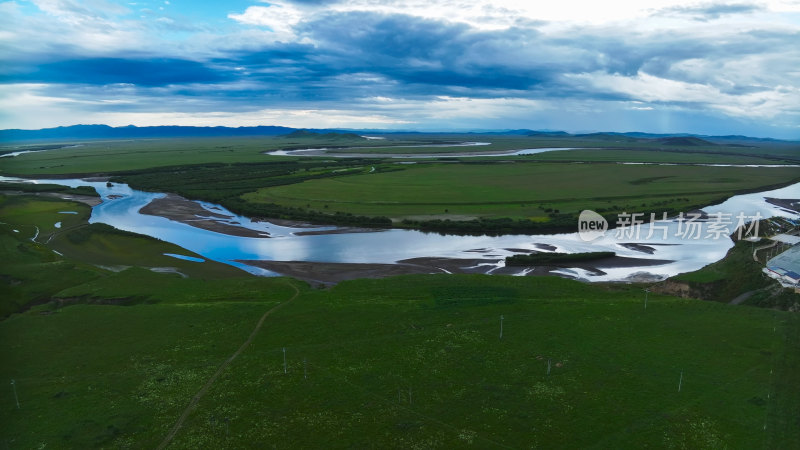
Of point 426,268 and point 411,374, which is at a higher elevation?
point 426,268

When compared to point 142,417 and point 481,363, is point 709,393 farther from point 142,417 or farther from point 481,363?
point 142,417

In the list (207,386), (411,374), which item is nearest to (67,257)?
(207,386)

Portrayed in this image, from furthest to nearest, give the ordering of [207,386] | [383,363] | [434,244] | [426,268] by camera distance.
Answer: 1. [434,244]
2. [426,268]
3. [383,363]
4. [207,386]

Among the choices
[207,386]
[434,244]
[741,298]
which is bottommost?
[207,386]

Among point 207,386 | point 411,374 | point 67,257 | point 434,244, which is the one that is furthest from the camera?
point 434,244

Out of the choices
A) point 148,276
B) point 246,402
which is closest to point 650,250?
point 246,402

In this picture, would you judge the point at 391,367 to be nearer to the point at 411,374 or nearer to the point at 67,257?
the point at 411,374
